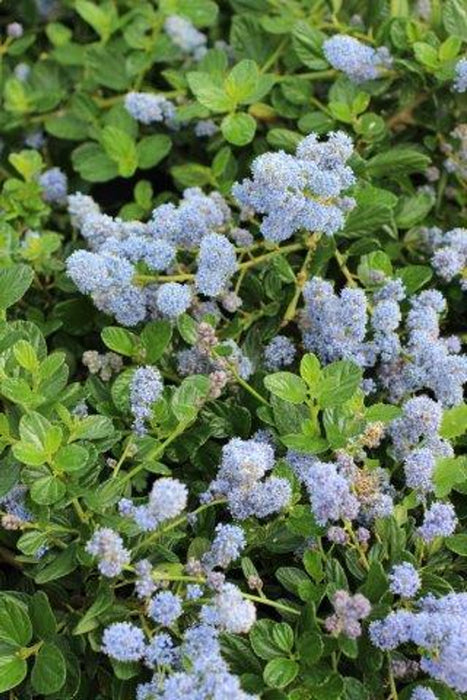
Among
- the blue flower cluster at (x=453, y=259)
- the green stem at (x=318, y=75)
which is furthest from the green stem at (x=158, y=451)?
the green stem at (x=318, y=75)

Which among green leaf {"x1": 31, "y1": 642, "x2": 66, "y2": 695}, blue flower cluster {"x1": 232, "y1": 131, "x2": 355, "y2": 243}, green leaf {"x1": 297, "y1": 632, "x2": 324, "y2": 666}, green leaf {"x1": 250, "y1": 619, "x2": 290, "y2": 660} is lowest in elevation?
green leaf {"x1": 31, "y1": 642, "x2": 66, "y2": 695}

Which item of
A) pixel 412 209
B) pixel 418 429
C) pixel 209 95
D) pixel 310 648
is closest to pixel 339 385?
pixel 418 429

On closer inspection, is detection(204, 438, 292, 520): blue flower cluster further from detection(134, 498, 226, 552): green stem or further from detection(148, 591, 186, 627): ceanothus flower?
detection(148, 591, 186, 627): ceanothus flower

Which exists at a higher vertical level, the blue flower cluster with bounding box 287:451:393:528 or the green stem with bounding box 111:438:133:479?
the blue flower cluster with bounding box 287:451:393:528

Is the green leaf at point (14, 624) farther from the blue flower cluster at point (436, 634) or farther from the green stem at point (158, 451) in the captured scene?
the blue flower cluster at point (436, 634)

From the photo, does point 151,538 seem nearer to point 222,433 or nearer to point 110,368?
point 222,433

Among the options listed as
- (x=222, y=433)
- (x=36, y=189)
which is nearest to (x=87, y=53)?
(x=36, y=189)

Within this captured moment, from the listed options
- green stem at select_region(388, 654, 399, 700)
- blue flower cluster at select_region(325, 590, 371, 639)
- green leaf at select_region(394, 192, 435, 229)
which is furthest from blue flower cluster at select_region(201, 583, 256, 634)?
green leaf at select_region(394, 192, 435, 229)
